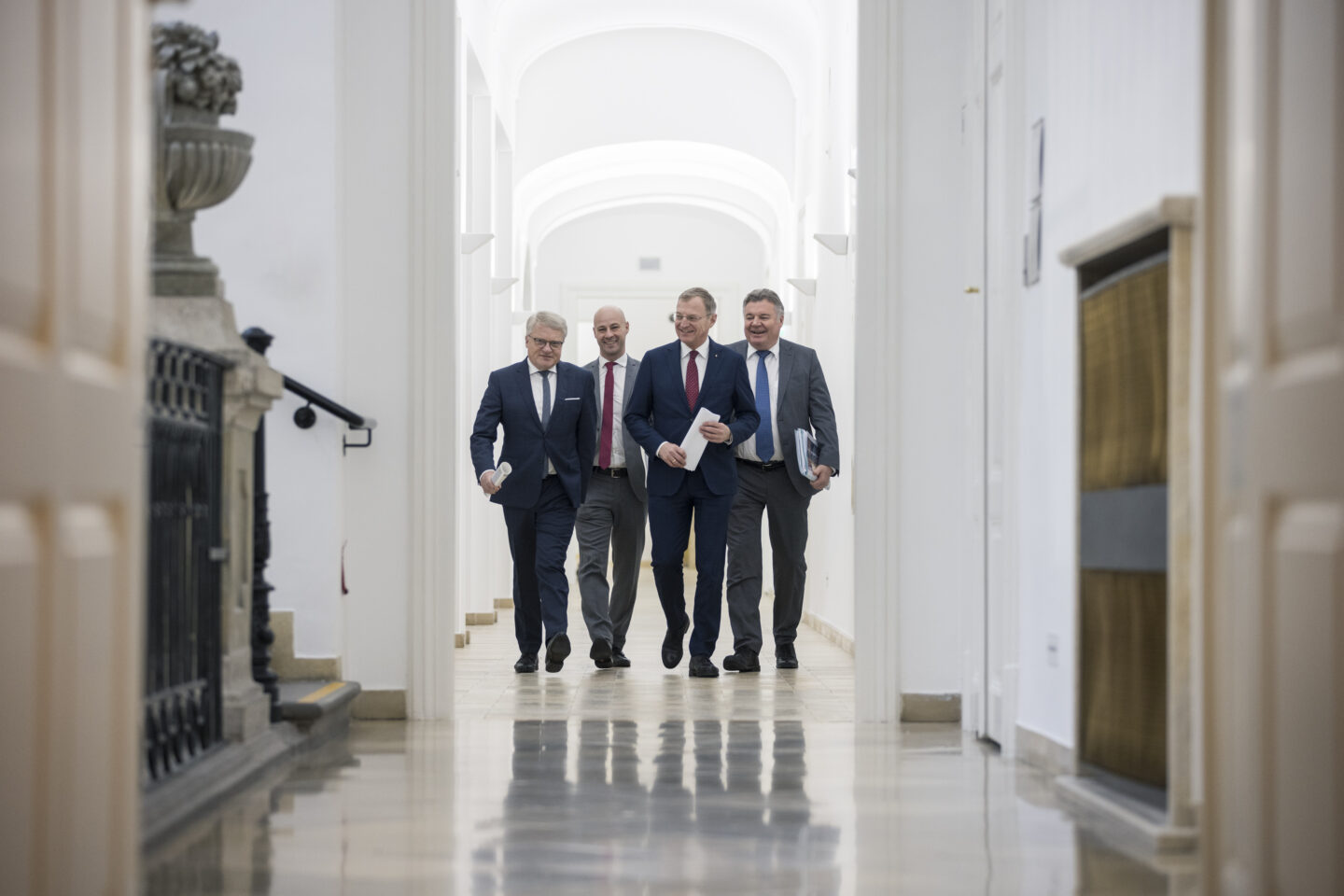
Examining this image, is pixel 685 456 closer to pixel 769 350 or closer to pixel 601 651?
pixel 769 350

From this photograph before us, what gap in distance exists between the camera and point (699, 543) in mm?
6742

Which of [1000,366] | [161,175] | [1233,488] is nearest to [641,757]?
[1000,366]

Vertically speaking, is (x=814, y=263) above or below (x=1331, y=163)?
above

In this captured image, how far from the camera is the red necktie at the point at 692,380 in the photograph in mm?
6848

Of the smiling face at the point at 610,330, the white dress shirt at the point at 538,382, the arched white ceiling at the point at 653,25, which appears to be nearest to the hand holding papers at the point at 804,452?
the smiling face at the point at 610,330

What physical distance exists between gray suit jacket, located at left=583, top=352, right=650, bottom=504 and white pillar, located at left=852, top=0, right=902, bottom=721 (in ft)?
6.54

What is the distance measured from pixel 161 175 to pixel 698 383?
3172 millimetres

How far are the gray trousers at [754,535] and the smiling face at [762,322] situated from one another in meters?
0.58

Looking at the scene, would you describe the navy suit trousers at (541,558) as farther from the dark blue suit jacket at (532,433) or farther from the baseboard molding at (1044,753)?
the baseboard molding at (1044,753)

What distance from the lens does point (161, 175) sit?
13.5 ft

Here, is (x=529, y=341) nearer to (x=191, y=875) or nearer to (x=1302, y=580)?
(x=191, y=875)

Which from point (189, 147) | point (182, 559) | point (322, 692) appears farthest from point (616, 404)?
point (182, 559)

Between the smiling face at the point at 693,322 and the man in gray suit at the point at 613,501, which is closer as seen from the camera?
the smiling face at the point at 693,322

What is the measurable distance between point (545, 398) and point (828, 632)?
2.86 m
